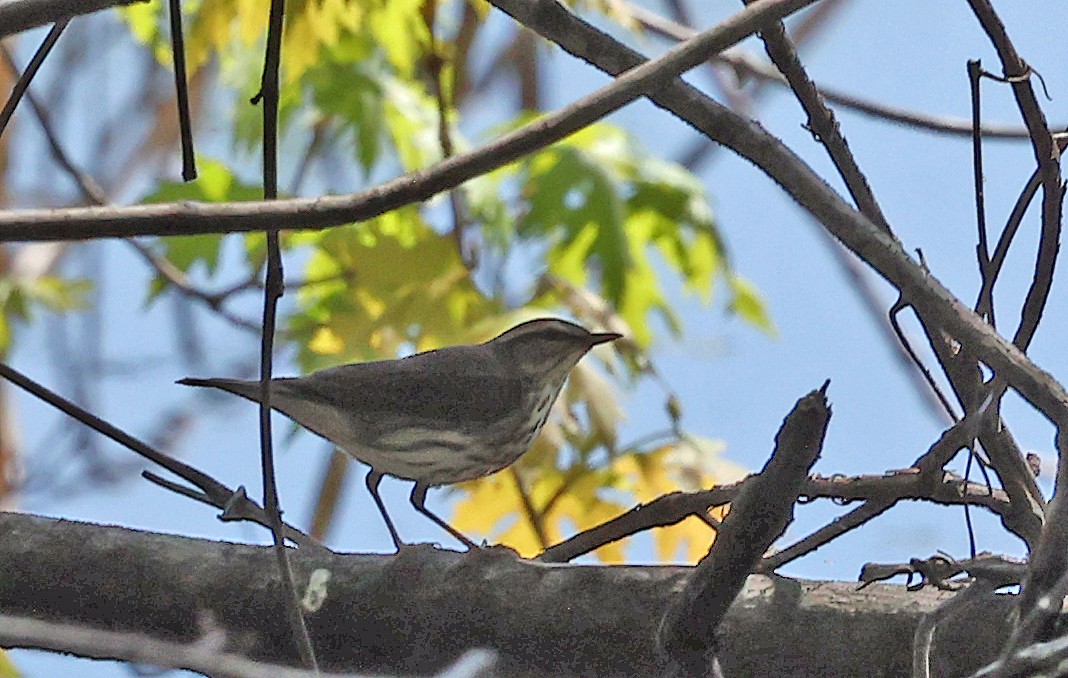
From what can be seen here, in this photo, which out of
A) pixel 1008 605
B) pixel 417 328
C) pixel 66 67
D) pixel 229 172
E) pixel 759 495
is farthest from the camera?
pixel 66 67

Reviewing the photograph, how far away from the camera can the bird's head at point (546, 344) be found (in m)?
2.34

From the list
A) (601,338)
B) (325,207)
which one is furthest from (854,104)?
(325,207)

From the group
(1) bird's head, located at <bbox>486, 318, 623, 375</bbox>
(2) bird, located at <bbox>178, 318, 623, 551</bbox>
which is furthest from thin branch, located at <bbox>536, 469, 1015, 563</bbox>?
(1) bird's head, located at <bbox>486, 318, 623, 375</bbox>

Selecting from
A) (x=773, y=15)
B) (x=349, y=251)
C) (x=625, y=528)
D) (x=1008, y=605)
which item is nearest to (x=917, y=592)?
(x=1008, y=605)

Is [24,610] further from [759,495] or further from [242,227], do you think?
[759,495]

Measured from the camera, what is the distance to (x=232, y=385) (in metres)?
1.75

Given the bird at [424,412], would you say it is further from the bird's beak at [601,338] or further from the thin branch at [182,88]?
the thin branch at [182,88]

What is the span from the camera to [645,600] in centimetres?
139

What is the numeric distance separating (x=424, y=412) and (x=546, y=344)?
14.8 inches

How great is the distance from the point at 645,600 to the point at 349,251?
63.2 inches

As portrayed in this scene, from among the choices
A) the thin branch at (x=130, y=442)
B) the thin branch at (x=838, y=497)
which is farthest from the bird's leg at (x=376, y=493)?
the thin branch at (x=838, y=497)

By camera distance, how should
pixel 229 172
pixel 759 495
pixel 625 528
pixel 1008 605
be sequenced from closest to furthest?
pixel 759 495
pixel 1008 605
pixel 625 528
pixel 229 172

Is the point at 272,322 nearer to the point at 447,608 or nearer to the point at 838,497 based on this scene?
the point at 447,608

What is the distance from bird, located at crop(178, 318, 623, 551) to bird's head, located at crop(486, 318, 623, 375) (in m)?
0.06
